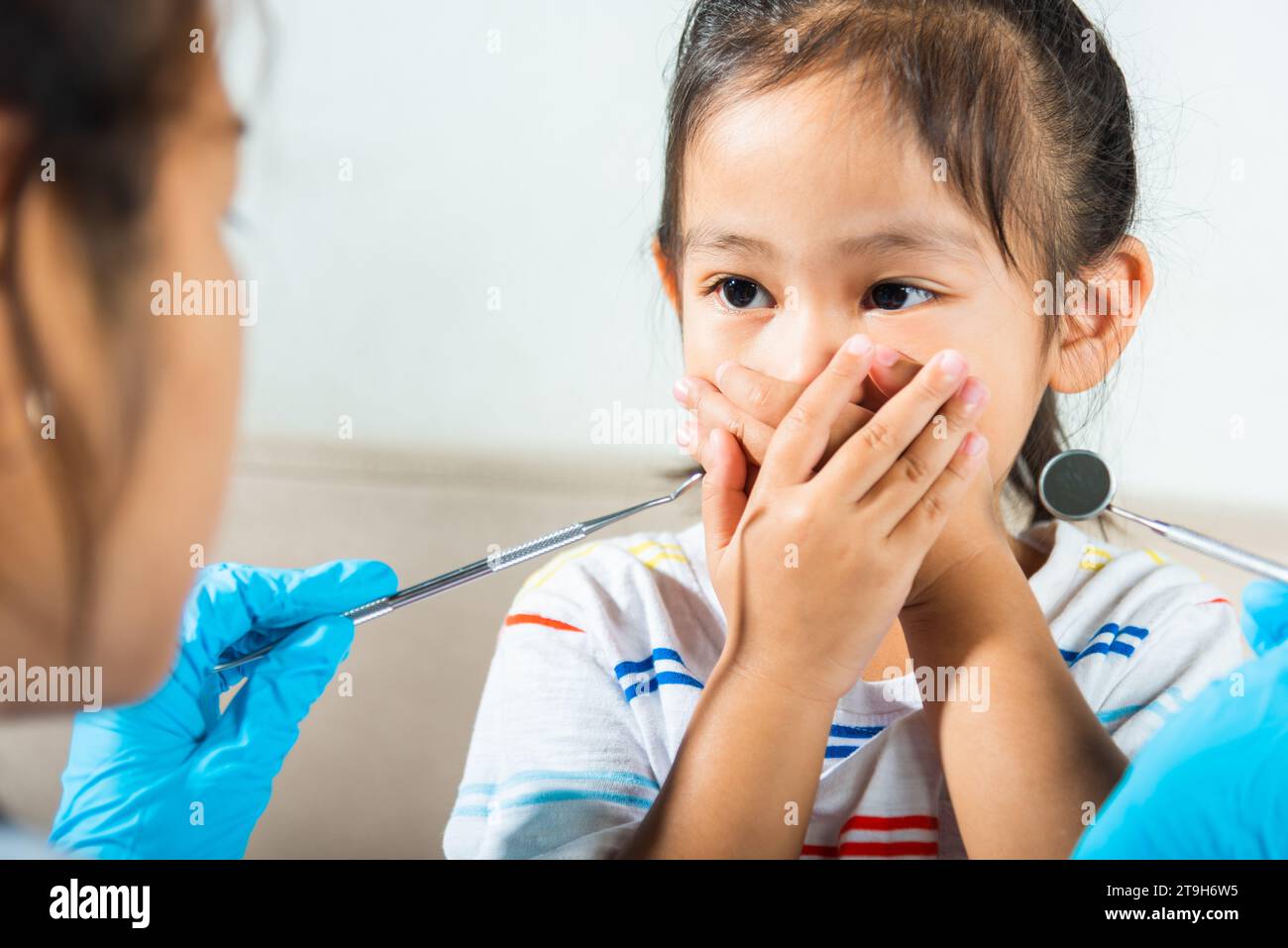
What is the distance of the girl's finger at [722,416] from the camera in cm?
73

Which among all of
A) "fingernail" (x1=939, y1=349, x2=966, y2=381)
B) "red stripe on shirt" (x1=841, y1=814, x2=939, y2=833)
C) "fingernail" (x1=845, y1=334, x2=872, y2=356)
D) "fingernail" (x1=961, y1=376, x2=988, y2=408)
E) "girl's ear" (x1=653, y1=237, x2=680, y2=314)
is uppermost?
"girl's ear" (x1=653, y1=237, x2=680, y2=314)

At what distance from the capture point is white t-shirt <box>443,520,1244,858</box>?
2.42 ft

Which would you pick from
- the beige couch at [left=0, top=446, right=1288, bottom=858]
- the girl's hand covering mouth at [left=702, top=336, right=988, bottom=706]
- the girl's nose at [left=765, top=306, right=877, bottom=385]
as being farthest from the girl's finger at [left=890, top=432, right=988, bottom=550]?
the beige couch at [left=0, top=446, right=1288, bottom=858]

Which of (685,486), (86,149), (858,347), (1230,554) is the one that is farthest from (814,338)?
(86,149)

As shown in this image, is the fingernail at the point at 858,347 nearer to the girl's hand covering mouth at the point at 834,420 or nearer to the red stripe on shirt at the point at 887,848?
the girl's hand covering mouth at the point at 834,420

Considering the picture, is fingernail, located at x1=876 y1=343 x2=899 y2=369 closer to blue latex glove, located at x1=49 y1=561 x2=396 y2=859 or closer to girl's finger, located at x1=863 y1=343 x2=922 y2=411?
girl's finger, located at x1=863 y1=343 x2=922 y2=411

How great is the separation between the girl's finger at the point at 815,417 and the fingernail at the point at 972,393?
2.4 inches

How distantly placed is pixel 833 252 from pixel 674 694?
1.07 feet

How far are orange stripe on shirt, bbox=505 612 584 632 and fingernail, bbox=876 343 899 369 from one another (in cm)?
30

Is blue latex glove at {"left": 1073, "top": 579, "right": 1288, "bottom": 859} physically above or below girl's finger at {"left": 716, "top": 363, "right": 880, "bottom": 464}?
below

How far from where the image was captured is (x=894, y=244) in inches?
27.8

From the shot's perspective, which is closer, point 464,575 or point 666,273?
point 464,575

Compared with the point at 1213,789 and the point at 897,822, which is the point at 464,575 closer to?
the point at 897,822
